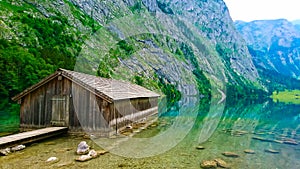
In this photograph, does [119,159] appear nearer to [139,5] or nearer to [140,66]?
[140,66]

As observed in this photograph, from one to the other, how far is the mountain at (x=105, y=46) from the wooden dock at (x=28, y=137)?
1109 inches

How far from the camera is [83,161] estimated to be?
45.7 feet

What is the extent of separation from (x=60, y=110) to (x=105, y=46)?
3509 inches

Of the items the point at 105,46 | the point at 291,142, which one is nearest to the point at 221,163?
the point at 291,142

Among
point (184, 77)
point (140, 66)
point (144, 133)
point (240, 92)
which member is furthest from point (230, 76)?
point (144, 133)

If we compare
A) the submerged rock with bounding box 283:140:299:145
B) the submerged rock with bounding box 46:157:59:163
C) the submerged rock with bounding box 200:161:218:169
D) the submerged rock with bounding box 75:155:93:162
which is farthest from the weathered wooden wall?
the submerged rock with bounding box 283:140:299:145

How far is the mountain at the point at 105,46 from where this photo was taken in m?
61.0

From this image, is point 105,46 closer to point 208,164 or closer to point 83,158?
point 83,158

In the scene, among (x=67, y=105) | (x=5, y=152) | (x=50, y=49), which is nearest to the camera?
(x=5, y=152)

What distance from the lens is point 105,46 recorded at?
10762cm

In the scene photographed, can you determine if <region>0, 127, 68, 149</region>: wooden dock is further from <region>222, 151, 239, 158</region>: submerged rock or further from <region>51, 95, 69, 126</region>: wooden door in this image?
<region>222, 151, 239, 158</region>: submerged rock

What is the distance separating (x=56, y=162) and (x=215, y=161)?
8.59 meters

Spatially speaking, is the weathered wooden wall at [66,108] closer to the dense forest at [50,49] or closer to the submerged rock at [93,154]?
→ the submerged rock at [93,154]

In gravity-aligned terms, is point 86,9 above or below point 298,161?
above
